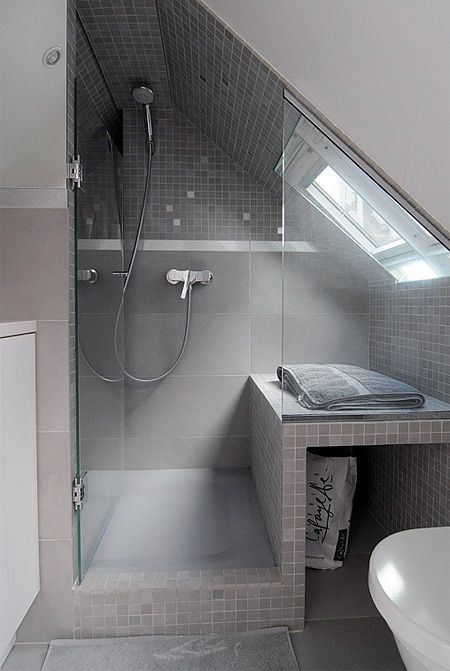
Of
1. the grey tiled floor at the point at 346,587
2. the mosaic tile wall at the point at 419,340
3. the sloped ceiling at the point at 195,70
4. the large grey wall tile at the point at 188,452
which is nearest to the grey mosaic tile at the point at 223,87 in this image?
the sloped ceiling at the point at 195,70

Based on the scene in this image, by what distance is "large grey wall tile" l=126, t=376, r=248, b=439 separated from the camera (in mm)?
2863

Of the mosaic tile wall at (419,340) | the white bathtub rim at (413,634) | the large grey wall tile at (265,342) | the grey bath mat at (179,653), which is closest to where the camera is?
the white bathtub rim at (413,634)

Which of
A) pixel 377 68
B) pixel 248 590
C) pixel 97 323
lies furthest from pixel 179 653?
pixel 377 68

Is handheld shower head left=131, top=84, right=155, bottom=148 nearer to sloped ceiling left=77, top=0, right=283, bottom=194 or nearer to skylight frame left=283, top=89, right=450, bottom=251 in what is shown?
sloped ceiling left=77, top=0, right=283, bottom=194

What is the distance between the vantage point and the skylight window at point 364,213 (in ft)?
5.50

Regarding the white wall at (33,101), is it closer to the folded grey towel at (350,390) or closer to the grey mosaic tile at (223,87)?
the grey mosaic tile at (223,87)

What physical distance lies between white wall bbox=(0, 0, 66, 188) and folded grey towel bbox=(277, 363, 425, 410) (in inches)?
39.2

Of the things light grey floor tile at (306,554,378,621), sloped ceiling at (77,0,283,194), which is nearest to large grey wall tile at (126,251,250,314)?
sloped ceiling at (77,0,283,194)

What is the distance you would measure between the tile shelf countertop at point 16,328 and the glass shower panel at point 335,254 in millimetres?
792

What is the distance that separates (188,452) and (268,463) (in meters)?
0.88

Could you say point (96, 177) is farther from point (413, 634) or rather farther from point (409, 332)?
point (413, 634)

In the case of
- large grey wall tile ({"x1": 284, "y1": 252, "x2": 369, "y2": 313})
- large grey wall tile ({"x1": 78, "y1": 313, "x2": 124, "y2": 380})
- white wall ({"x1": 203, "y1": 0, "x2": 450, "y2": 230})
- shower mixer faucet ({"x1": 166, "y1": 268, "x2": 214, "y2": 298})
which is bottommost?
large grey wall tile ({"x1": 78, "y1": 313, "x2": 124, "y2": 380})

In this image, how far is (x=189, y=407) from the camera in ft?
9.49

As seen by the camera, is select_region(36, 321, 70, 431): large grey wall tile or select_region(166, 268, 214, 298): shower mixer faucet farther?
select_region(166, 268, 214, 298): shower mixer faucet
